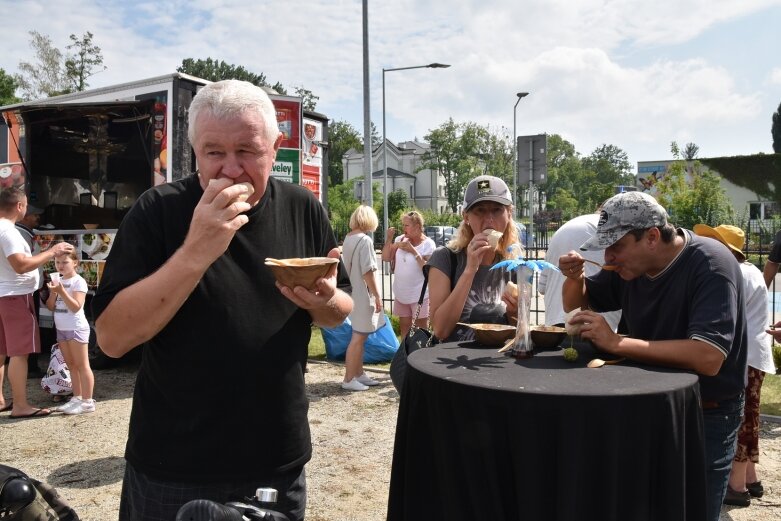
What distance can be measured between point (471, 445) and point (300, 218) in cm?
93

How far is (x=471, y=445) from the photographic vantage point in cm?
195

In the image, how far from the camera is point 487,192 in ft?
10.1

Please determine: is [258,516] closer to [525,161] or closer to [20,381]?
[20,381]

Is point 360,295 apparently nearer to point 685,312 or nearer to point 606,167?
Result: point 685,312

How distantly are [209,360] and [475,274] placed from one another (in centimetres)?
173

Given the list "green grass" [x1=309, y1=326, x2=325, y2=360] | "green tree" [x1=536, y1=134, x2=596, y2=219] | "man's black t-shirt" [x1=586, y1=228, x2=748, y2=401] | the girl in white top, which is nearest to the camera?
"man's black t-shirt" [x1=586, y1=228, x2=748, y2=401]

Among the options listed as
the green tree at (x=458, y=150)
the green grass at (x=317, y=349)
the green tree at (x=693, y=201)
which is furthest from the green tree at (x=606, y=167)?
the green grass at (x=317, y=349)

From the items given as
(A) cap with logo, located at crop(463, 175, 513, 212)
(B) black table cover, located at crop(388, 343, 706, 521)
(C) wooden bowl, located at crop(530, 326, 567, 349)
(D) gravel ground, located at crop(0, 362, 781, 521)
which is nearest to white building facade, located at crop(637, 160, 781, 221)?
(D) gravel ground, located at crop(0, 362, 781, 521)

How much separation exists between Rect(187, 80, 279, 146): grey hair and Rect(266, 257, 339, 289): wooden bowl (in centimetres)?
36

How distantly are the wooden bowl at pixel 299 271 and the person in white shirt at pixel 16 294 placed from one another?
4.52 m

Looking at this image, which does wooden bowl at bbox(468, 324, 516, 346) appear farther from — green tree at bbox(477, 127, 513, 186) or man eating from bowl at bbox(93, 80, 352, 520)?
green tree at bbox(477, 127, 513, 186)

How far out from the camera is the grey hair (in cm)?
154

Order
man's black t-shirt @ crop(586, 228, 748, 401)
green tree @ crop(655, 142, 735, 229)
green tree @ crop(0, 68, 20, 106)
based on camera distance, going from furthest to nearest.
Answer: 1. green tree @ crop(0, 68, 20, 106)
2. green tree @ crop(655, 142, 735, 229)
3. man's black t-shirt @ crop(586, 228, 748, 401)

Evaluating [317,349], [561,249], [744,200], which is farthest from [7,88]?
[744,200]
